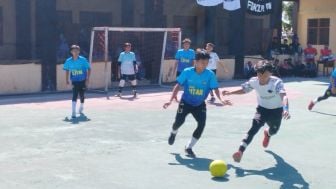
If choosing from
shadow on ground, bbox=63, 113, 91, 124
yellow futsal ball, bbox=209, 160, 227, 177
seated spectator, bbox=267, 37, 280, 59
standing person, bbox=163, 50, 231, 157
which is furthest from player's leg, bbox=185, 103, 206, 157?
seated spectator, bbox=267, 37, 280, 59

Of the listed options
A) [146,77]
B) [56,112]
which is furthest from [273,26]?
[56,112]

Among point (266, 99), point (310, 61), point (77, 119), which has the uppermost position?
point (310, 61)

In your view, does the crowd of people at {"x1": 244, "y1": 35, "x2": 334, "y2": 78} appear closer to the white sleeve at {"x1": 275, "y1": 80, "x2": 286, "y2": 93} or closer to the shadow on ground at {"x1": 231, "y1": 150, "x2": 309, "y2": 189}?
the white sleeve at {"x1": 275, "y1": 80, "x2": 286, "y2": 93}

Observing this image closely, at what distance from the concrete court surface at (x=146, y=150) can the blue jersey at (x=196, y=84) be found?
927 millimetres

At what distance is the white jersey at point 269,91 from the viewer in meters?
8.66

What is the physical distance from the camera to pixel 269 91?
8.71m

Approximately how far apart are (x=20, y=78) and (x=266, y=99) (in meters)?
11.1

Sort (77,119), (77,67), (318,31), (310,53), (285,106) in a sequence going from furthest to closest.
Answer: (318,31) → (310,53) → (77,67) → (77,119) → (285,106)

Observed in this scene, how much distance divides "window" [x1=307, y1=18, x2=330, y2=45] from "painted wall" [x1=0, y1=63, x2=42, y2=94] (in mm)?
16726

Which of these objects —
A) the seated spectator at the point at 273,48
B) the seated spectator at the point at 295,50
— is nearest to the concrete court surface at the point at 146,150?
the seated spectator at the point at 273,48

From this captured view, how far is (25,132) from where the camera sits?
11.1m

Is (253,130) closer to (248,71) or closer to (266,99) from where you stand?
(266,99)

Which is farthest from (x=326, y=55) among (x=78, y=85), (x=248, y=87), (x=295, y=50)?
(x=248, y=87)

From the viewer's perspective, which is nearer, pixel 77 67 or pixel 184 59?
pixel 77 67
